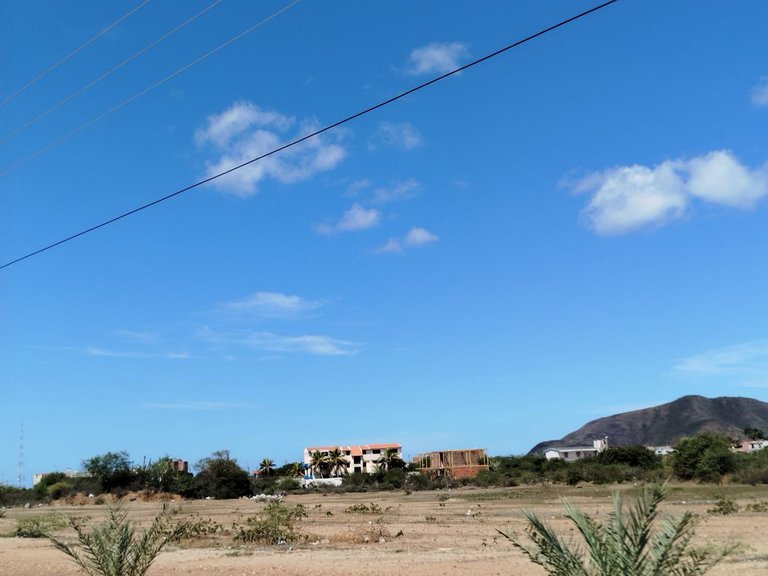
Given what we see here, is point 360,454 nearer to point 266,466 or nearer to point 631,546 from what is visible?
point 266,466

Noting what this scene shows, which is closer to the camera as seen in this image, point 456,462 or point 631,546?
point 631,546

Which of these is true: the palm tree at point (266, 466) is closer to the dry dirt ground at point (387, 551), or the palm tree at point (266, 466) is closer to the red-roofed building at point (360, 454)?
the red-roofed building at point (360, 454)

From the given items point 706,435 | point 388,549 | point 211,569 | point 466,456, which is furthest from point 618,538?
point 466,456

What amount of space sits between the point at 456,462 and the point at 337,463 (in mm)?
29903

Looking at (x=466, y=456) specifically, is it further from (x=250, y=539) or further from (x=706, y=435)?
(x=250, y=539)

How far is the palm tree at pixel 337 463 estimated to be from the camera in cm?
11794

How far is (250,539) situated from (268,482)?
5808cm

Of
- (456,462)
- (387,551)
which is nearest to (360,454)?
(456,462)

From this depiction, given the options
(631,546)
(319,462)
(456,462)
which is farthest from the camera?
(319,462)

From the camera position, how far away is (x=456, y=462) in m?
95.4

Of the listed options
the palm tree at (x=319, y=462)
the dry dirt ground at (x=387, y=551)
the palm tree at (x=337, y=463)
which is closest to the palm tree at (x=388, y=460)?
the palm tree at (x=337, y=463)

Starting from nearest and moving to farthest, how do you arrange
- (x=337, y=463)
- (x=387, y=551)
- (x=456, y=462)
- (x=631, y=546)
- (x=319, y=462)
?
(x=631, y=546)
(x=387, y=551)
(x=456, y=462)
(x=319, y=462)
(x=337, y=463)

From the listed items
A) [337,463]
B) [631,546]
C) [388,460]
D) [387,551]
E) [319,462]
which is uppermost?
[319,462]

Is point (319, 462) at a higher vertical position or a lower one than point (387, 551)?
higher
